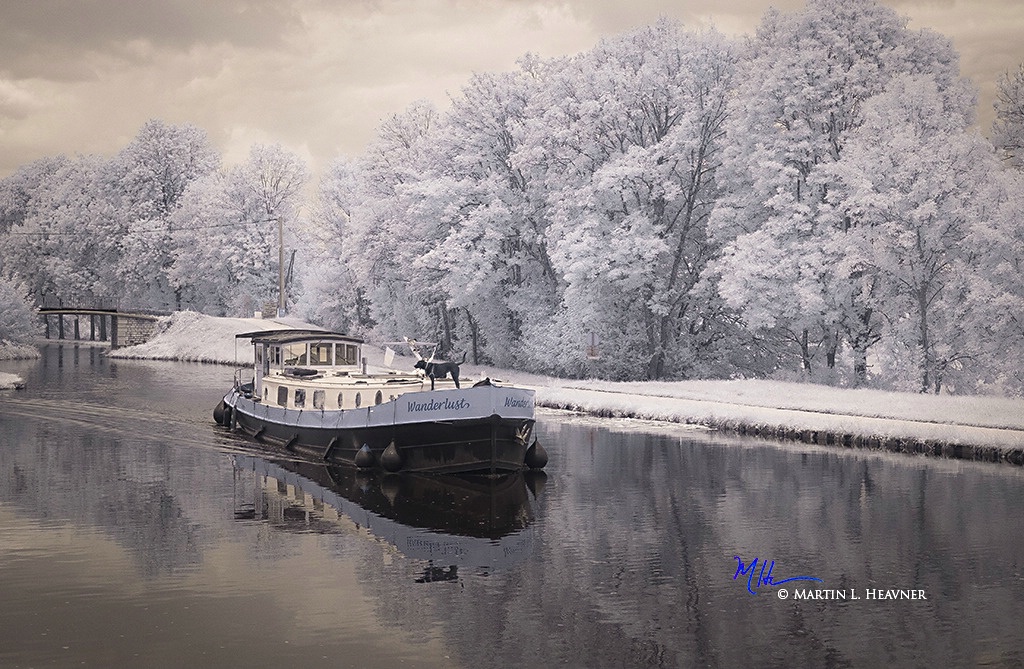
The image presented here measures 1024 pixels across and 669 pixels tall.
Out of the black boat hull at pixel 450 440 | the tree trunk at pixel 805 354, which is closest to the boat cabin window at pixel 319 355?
the black boat hull at pixel 450 440

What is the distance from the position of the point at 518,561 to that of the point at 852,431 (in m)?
20.7

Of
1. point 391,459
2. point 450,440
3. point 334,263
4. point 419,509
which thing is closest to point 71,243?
point 334,263

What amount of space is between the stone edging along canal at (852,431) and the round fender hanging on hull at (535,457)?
11.4 metres

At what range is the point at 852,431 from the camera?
130ft

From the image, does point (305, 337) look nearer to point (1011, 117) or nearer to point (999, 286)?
point (999, 286)

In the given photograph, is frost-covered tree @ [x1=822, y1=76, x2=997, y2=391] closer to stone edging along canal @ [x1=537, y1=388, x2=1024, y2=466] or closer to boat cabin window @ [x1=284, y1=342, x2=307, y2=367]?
stone edging along canal @ [x1=537, y1=388, x2=1024, y2=466]

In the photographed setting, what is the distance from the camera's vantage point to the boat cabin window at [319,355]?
1722 inches

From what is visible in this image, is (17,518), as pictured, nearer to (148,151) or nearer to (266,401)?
(266,401)

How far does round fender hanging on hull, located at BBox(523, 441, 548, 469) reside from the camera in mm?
34250

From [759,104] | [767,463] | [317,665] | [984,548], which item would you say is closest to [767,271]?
[759,104]

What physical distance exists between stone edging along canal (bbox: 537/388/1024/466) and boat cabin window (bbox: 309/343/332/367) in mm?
12627

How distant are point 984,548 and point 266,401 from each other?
89.9 ft
